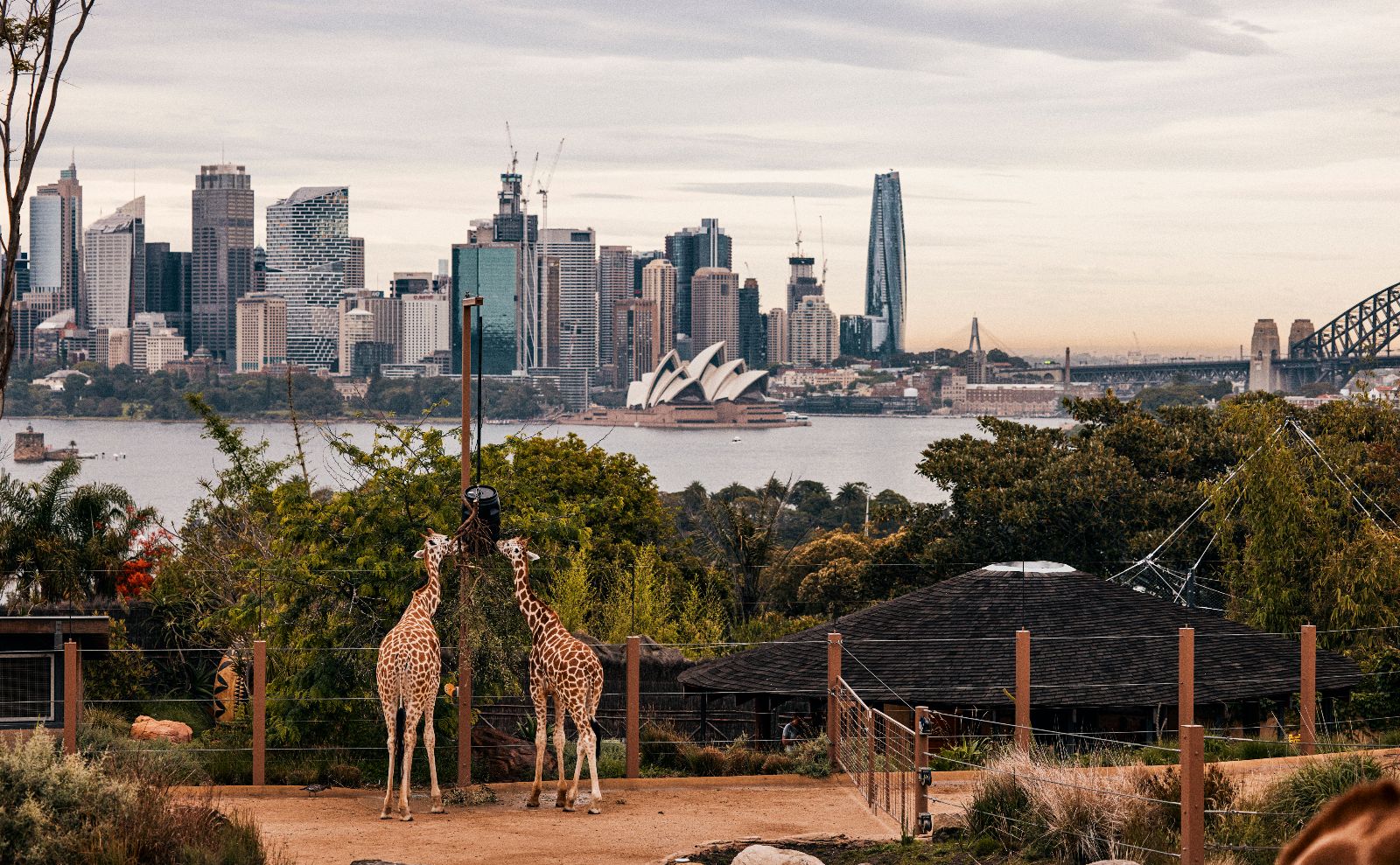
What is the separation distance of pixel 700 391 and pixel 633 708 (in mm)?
163121

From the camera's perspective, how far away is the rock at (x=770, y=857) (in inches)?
447

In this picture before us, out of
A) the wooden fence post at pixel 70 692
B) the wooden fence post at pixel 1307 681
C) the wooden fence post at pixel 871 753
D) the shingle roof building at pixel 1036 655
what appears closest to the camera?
the wooden fence post at pixel 871 753

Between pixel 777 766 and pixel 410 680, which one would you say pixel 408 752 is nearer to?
pixel 410 680

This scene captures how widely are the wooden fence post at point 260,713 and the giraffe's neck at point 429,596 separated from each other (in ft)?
5.19

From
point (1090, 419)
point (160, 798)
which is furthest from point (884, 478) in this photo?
point (160, 798)

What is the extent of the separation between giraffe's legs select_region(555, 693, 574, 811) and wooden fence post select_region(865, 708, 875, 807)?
9.11 ft

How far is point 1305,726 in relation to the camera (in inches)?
683

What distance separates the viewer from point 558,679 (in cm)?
1488

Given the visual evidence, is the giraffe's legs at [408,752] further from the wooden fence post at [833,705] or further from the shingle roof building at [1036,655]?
the shingle roof building at [1036,655]

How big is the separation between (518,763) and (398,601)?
2.08 metres

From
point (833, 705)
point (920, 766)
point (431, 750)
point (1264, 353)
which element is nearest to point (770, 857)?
point (920, 766)

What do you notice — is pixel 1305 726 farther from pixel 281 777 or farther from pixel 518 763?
pixel 281 777

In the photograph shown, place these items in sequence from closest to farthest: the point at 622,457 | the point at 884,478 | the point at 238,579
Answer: the point at 238,579
the point at 622,457
the point at 884,478

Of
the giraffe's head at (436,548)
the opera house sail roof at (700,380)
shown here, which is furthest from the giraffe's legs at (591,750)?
the opera house sail roof at (700,380)
